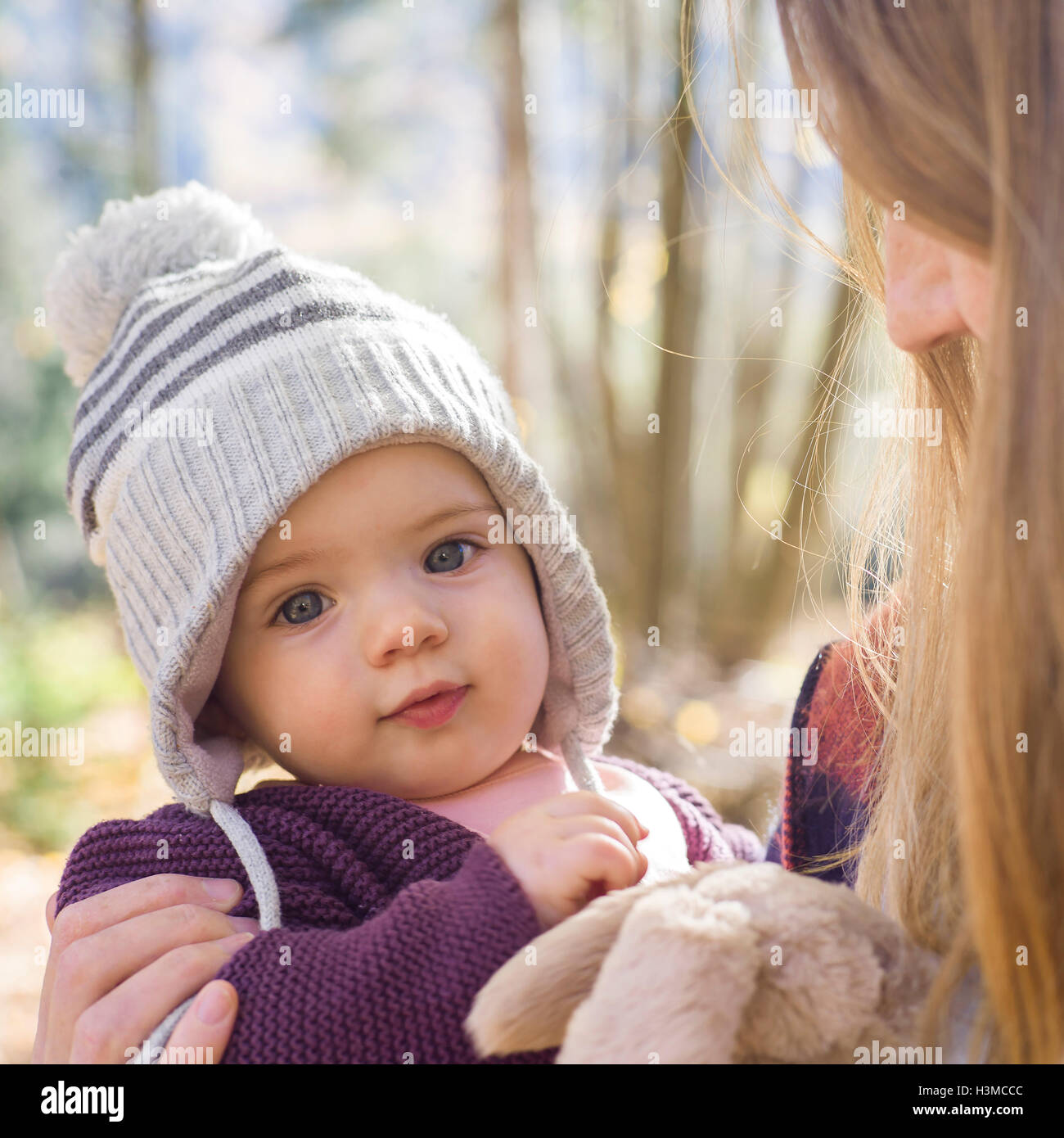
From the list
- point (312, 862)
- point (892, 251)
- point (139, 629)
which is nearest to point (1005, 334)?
point (892, 251)

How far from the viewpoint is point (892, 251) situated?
3.39 feet

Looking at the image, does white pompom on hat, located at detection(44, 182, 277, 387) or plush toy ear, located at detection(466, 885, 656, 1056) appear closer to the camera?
plush toy ear, located at detection(466, 885, 656, 1056)

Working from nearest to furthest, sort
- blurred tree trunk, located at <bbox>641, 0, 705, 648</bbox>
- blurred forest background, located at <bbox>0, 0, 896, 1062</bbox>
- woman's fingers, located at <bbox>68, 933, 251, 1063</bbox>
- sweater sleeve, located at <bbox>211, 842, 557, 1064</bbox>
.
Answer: sweater sleeve, located at <bbox>211, 842, 557, 1064</bbox> → woman's fingers, located at <bbox>68, 933, 251, 1063</bbox> → blurred forest background, located at <bbox>0, 0, 896, 1062</bbox> → blurred tree trunk, located at <bbox>641, 0, 705, 648</bbox>

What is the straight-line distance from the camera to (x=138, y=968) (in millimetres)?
1126

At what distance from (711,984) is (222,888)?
2.36ft

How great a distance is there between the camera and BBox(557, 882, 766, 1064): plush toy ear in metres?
0.76

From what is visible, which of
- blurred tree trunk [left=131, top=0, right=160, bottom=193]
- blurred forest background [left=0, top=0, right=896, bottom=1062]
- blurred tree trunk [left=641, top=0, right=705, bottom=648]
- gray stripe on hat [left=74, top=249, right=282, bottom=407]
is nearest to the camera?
gray stripe on hat [left=74, top=249, right=282, bottom=407]

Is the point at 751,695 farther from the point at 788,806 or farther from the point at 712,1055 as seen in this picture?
the point at 712,1055

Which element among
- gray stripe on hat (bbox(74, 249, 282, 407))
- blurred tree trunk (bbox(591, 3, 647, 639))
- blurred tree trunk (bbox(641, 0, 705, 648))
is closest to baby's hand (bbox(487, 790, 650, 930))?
gray stripe on hat (bbox(74, 249, 282, 407))

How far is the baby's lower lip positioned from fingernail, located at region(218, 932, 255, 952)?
0.34 metres

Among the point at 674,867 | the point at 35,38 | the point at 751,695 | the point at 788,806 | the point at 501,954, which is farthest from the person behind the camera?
the point at 35,38

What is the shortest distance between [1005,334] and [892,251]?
0.89 feet

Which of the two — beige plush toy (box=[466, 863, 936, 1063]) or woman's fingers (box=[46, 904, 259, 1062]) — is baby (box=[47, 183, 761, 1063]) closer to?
woman's fingers (box=[46, 904, 259, 1062])

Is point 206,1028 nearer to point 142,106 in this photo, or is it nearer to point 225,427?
point 225,427
